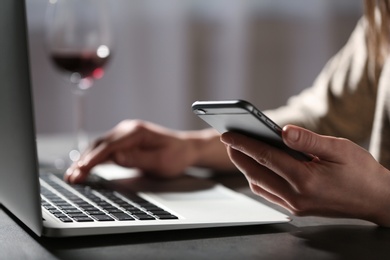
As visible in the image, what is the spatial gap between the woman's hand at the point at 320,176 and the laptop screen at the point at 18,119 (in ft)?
0.66

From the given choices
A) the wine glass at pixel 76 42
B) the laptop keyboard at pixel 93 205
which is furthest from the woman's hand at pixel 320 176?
the wine glass at pixel 76 42

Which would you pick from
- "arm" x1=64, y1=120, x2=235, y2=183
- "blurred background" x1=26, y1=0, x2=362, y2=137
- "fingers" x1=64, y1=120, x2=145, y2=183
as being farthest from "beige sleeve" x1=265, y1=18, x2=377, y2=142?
"blurred background" x1=26, y1=0, x2=362, y2=137

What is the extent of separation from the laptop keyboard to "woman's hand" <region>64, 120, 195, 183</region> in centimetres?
17

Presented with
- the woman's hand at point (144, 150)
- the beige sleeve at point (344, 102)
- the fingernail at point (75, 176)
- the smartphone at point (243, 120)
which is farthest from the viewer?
the beige sleeve at point (344, 102)

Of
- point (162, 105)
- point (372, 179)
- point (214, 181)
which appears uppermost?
point (372, 179)

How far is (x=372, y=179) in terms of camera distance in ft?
2.79

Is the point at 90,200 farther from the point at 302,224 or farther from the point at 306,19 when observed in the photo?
the point at 306,19

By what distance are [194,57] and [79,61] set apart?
149 centimetres

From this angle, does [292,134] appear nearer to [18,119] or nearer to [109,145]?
[18,119]

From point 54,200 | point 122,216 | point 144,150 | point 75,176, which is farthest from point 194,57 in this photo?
point 122,216

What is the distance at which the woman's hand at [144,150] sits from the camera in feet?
4.16

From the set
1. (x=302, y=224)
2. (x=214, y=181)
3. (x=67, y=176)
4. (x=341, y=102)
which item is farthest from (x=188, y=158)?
(x=302, y=224)

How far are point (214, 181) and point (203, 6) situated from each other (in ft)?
6.00

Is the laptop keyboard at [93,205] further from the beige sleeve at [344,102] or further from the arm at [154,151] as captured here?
the beige sleeve at [344,102]
